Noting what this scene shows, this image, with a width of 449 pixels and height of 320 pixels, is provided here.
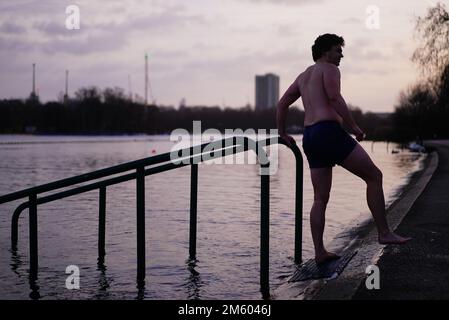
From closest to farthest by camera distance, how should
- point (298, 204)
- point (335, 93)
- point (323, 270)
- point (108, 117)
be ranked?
point (335, 93) → point (323, 270) → point (298, 204) → point (108, 117)

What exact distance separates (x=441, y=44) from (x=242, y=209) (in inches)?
965

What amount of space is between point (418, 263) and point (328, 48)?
176 cm

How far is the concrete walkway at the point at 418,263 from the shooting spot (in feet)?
14.2

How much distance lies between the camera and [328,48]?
4832 mm

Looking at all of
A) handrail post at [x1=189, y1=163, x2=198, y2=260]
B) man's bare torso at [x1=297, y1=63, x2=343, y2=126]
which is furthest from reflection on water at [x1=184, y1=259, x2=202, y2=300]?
man's bare torso at [x1=297, y1=63, x2=343, y2=126]

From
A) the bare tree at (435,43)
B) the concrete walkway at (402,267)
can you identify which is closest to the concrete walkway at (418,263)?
the concrete walkway at (402,267)

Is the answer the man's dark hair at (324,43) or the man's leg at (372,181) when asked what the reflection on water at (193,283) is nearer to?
the man's leg at (372,181)

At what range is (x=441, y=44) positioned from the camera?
32.9 meters

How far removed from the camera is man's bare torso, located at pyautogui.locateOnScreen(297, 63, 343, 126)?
4.80m

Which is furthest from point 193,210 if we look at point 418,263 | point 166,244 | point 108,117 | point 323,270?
point 108,117

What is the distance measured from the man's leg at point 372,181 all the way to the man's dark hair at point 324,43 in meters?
0.69

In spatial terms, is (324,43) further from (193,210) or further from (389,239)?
(193,210)

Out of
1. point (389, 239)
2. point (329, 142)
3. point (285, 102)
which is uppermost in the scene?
point (285, 102)

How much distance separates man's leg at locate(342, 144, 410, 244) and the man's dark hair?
0.69 metres
